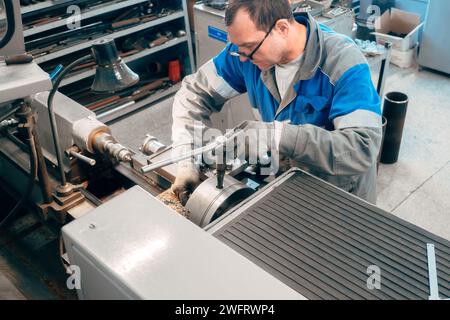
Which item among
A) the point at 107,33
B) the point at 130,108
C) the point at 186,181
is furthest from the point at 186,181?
the point at 130,108

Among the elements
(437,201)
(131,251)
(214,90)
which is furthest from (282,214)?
(437,201)

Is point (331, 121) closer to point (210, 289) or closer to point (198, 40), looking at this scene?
point (210, 289)

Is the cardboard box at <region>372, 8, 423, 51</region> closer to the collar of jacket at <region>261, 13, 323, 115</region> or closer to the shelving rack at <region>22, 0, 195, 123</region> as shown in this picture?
the shelving rack at <region>22, 0, 195, 123</region>

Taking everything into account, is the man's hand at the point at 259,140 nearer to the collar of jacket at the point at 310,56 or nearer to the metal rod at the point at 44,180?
the collar of jacket at the point at 310,56

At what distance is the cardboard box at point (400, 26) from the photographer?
3.45 metres

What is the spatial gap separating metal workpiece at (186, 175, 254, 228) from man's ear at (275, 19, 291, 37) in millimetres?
513

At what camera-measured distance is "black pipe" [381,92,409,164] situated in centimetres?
247

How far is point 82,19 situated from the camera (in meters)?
2.78

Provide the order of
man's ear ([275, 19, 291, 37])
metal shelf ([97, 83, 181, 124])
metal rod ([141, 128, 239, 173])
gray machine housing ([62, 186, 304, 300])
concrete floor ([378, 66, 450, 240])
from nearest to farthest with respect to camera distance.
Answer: gray machine housing ([62, 186, 304, 300])
metal rod ([141, 128, 239, 173])
man's ear ([275, 19, 291, 37])
concrete floor ([378, 66, 450, 240])
metal shelf ([97, 83, 181, 124])

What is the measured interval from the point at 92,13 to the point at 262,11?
1801mm

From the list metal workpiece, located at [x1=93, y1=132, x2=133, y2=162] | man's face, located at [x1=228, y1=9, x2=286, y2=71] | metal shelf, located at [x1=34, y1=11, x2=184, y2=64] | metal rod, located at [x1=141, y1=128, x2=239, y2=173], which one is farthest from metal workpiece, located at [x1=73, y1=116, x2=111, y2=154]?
metal shelf, located at [x1=34, y1=11, x2=184, y2=64]

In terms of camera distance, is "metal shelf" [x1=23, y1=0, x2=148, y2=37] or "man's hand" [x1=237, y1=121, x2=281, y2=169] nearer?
"man's hand" [x1=237, y1=121, x2=281, y2=169]

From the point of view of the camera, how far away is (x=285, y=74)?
1358 millimetres

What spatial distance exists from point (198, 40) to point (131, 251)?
2185 millimetres
